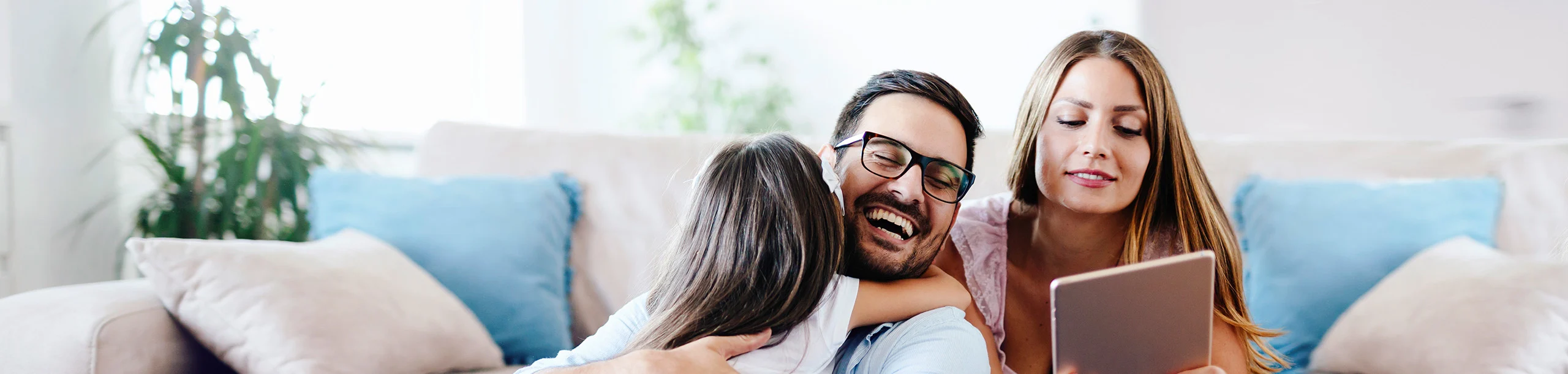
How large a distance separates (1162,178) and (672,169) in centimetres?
107

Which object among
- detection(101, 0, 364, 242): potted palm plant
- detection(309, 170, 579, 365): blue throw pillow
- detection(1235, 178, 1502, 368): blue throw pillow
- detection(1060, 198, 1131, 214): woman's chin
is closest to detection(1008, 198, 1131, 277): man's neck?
detection(1060, 198, 1131, 214): woman's chin

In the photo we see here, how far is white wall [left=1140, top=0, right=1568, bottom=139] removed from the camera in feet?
10.2

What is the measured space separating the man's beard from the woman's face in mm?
224

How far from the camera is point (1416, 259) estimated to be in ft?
5.59

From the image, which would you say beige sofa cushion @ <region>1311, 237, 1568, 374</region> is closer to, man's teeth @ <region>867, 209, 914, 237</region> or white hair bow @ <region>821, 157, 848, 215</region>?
man's teeth @ <region>867, 209, 914, 237</region>

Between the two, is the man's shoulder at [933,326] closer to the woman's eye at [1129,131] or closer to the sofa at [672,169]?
the woman's eye at [1129,131]

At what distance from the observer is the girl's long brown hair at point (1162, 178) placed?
134 cm

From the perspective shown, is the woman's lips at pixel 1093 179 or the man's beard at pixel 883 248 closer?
the man's beard at pixel 883 248

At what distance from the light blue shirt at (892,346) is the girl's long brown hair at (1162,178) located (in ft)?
1.19

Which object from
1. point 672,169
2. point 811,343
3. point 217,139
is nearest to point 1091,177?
point 811,343

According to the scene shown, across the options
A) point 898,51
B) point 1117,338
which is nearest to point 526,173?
point 1117,338

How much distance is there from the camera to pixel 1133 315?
3.38 ft

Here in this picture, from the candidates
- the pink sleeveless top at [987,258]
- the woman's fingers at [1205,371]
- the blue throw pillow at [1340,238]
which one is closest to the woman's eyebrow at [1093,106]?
the pink sleeveless top at [987,258]

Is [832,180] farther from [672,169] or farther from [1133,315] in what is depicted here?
[672,169]
